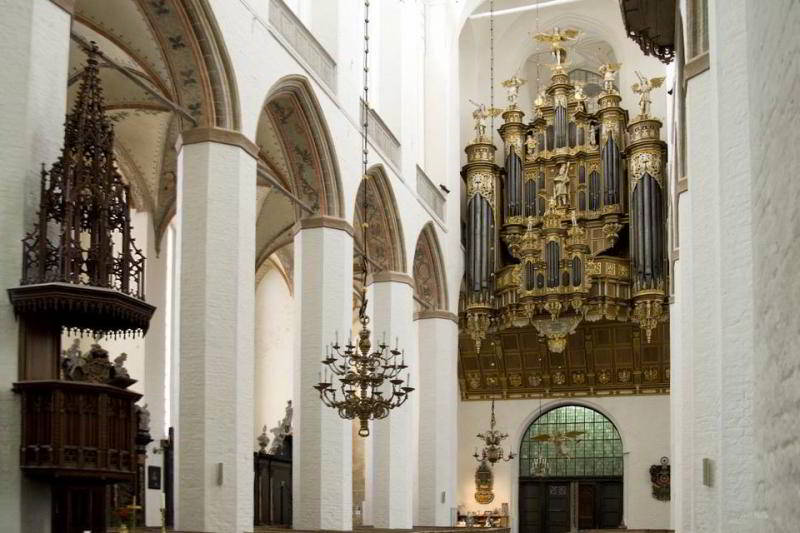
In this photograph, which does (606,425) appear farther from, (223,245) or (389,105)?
(223,245)

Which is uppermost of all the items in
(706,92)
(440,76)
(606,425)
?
(440,76)

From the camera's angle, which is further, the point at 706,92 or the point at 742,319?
the point at 706,92

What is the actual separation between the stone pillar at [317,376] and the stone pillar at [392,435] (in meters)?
3.22

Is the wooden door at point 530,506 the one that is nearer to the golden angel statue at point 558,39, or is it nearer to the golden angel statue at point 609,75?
the golden angel statue at point 609,75

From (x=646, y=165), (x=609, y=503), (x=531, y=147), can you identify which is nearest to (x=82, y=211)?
(x=646, y=165)

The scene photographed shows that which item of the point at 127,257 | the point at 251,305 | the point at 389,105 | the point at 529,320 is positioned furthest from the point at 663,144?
the point at 127,257

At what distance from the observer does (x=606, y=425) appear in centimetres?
3145

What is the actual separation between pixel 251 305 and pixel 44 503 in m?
5.62

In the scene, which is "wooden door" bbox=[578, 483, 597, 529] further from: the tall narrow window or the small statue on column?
the tall narrow window

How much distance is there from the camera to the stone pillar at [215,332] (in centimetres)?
1484

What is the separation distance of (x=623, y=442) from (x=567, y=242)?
6392 mm

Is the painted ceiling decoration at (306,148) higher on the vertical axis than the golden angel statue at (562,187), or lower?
lower

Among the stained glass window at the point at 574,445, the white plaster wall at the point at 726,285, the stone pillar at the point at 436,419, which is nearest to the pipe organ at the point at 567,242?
the stained glass window at the point at 574,445

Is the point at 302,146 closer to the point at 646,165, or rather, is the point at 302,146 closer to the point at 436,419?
the point at 436,419
